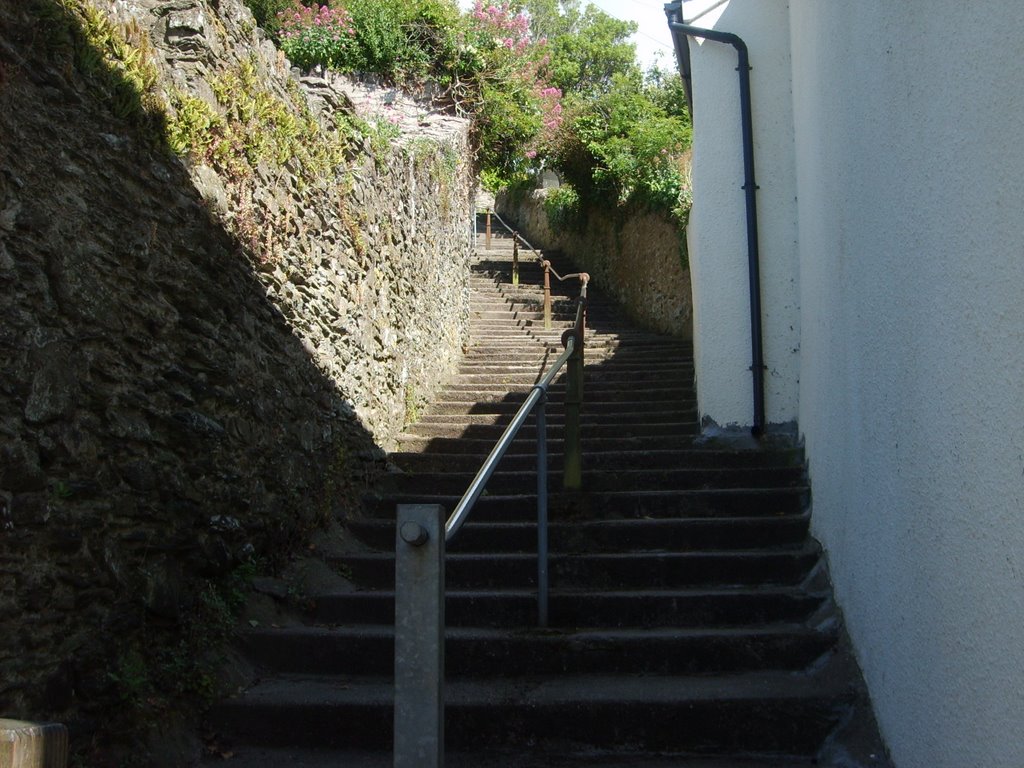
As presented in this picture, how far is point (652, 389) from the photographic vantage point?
770 cm

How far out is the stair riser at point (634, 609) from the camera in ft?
13.2

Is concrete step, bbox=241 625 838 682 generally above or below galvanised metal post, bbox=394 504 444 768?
below

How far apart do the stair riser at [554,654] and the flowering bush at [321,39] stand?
8766 mm

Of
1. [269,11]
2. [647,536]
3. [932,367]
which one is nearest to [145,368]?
[647,536]

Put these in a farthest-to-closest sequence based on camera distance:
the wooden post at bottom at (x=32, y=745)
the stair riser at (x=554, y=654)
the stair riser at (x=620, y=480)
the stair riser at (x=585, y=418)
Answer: the stair riser at (x=585, y=418) < the stair riser at (x=620, y=480) < the stair riser at (x=554, y=654) < the wooden post at bottom at (x=32, y=745)

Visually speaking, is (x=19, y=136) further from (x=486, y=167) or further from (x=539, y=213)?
(x=539, y=213)

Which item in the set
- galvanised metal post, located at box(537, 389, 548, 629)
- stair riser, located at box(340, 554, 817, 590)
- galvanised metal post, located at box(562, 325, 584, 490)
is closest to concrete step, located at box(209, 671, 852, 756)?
galvanised metal post, located at box(537, 389, 548, 629)

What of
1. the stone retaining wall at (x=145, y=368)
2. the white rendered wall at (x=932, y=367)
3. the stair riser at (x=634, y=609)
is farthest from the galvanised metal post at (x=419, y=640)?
the stair riser at (x=634, y=609)

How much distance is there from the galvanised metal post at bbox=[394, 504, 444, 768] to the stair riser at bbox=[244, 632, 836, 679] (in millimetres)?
1749

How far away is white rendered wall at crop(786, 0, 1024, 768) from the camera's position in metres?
1.97

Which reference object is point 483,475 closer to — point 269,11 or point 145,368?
point 145,368

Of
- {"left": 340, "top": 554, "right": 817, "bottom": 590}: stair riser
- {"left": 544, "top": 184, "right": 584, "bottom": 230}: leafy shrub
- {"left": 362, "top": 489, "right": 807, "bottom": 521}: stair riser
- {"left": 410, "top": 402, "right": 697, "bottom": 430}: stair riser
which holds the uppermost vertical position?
{"left": 544, "top": 184, "right": 584, "bottom": 230}: leafy shrub

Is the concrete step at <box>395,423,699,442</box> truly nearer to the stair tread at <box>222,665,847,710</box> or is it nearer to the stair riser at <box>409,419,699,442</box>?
the stair riser at <box>409,419,699,442</box>

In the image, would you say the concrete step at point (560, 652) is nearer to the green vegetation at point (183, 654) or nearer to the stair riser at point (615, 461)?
the green vegetation at point (183, 654)
